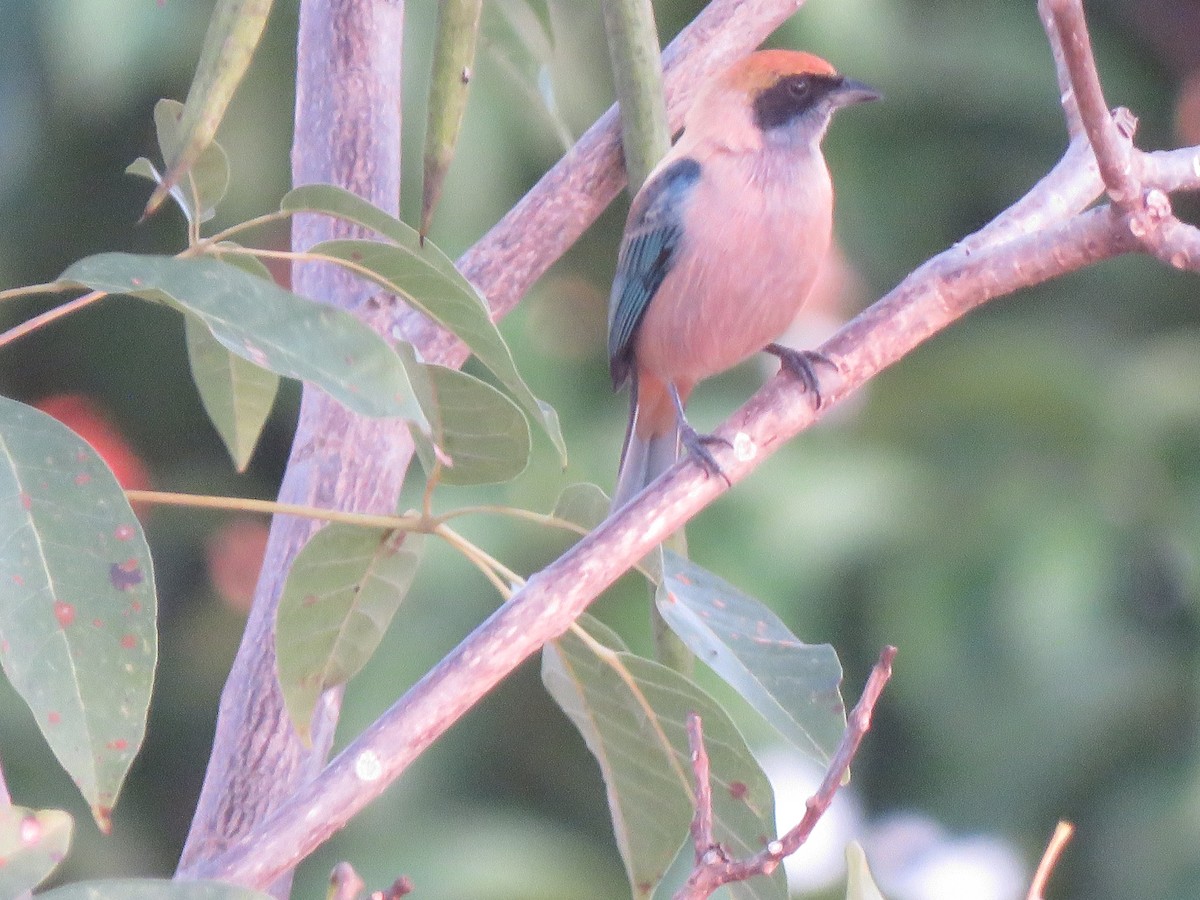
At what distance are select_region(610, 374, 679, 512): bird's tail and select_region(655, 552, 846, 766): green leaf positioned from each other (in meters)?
0.88

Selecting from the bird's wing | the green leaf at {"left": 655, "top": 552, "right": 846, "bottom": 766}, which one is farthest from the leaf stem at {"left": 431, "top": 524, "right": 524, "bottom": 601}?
the bird's wing

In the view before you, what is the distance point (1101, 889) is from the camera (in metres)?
3.34

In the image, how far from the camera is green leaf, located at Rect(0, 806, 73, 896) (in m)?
0.68

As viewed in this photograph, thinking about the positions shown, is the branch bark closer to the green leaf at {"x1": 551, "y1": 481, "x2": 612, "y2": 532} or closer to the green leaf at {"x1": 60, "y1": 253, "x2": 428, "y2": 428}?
the green leaf at {"x1": 551, "y1": 481, "x2": 612, "y2": 532}

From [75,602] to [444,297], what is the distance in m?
0.31

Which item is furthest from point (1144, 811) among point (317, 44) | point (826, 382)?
point (317, 44)

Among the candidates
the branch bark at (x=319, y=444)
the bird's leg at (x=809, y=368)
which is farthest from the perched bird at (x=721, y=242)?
the branch bark at (x=319, y=444)

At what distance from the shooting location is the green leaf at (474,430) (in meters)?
0.99

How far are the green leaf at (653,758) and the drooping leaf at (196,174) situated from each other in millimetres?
426

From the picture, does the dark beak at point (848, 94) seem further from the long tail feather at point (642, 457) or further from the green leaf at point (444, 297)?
the green leaf at point (444, 297)

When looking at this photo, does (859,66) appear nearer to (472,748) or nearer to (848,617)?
(848,617)

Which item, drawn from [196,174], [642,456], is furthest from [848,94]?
[196,174]

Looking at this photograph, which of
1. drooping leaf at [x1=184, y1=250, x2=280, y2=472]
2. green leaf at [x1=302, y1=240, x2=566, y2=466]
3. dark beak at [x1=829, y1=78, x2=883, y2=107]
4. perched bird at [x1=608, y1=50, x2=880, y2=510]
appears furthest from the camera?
dark beak at [x1=829, y1=78, x2=883, y2=107]

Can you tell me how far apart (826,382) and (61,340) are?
9.94 ft
